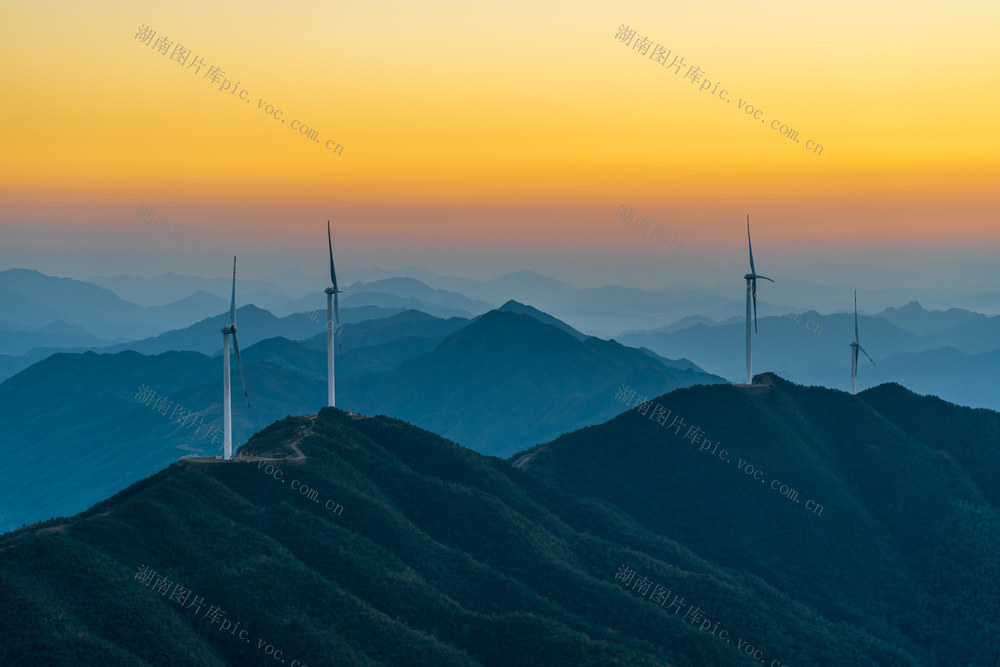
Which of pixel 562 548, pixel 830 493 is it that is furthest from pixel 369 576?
pixel 830 493

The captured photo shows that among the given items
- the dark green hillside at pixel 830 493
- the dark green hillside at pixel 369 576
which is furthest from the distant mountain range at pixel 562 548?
the dark green hillside at pixel 830 493

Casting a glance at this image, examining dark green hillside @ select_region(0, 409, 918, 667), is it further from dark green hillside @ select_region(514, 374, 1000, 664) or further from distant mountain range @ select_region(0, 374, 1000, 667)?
dark green hillside @ select_region(514, 374, 1000, 664)

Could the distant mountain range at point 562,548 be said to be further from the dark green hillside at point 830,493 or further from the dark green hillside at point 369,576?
the dark green hillside at point 830,493

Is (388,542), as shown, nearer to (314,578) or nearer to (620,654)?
(314,578)

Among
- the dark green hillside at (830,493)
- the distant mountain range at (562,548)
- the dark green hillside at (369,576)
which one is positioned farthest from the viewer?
the dark green hillside at (830,493)

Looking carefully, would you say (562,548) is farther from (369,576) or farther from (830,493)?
(830,493)

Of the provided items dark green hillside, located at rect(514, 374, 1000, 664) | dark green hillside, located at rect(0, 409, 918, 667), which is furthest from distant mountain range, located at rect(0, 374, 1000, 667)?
dark green hillside, located at rect(514, 374, 1000, 664)
